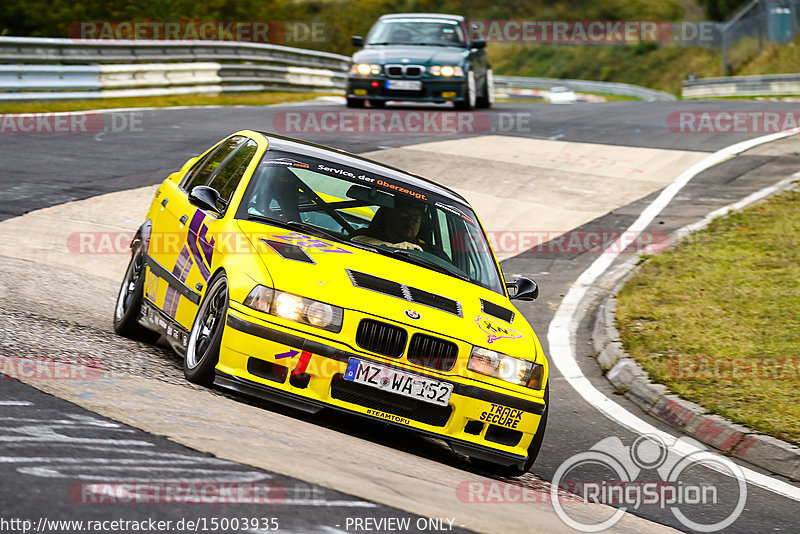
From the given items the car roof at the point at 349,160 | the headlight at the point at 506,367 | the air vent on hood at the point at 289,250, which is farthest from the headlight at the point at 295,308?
the car roof at the point at 349,160

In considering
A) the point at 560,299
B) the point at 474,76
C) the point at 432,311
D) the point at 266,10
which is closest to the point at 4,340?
the point at 432,311

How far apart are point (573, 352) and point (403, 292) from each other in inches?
151

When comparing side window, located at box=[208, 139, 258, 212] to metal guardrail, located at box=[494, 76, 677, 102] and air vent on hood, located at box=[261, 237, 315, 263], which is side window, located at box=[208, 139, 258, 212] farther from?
metal guardrail, located at box=[494, 76, 677, 102]

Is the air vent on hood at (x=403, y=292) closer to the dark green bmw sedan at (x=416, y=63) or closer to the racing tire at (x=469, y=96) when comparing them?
the dark green bmw sedan at (x=416, y=63)

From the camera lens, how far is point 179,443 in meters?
4.67

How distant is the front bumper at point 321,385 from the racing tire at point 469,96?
17.2m

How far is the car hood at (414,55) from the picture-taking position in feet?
71.0

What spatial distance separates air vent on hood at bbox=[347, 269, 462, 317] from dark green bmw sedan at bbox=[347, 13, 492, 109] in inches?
629

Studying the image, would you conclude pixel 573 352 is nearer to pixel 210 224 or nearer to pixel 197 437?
pixel 210 224

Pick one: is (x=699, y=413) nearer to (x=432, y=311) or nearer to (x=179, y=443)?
(x=432, y=311)

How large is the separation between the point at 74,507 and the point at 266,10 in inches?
1928

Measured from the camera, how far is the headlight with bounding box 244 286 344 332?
18.4ft

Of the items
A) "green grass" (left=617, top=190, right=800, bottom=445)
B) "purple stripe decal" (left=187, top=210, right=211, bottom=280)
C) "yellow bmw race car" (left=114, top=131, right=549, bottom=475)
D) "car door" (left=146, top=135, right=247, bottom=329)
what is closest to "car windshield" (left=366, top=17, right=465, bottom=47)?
"green grass" (left=617, top=190, right=800, bottom=445)

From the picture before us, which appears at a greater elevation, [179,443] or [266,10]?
[266,10]
